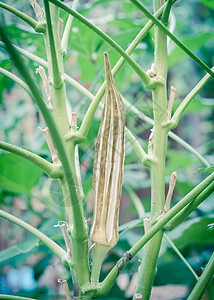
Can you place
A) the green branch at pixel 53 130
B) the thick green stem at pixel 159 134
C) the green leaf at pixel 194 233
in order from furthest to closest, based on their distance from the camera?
the green leaf at pixel 194 233
the thick green stem at pixel 159 134
the green branch at pixel 53 130

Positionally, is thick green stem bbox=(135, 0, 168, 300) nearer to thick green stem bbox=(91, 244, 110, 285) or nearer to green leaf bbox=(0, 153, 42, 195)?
thick green stem bbox=(91, 244, 110, 285)

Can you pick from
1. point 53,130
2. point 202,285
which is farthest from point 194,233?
point 53,130

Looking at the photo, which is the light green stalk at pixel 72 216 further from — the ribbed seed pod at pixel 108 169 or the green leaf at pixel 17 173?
the green leaf at pixel 17 173

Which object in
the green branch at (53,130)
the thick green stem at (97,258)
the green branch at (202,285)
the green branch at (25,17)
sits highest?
the green branch at (25,17)

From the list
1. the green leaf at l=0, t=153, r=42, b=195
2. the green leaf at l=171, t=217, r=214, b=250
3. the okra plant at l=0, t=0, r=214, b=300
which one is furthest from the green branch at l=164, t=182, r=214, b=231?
the green leaf at l=0, t=153, r=42, b=195

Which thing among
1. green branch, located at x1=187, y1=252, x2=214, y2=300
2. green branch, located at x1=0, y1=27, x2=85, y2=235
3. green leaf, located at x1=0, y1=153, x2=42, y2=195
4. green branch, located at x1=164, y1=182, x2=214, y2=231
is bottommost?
green branch, located at x1=187, y1=252, x2=214, y2=300

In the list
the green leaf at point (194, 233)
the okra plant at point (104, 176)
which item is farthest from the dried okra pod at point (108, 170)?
the green leaf at point (194, 233)
